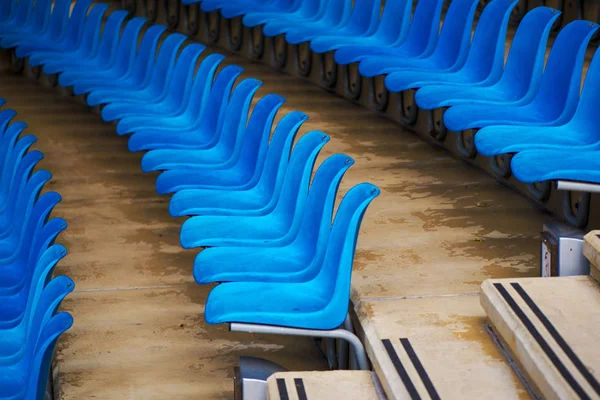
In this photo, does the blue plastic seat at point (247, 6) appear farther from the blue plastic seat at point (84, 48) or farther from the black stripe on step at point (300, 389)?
the black stripe on step at point (300, 389)

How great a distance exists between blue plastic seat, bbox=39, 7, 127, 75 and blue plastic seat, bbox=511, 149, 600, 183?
4.54ft

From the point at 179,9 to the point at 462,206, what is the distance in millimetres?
1699

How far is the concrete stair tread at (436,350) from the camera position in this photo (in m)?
0.99

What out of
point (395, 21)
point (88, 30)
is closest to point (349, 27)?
point (395, 21)

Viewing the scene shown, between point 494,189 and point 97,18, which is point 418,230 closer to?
point 494,189

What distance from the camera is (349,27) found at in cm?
226

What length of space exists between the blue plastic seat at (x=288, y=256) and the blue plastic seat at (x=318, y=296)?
0.15 feet

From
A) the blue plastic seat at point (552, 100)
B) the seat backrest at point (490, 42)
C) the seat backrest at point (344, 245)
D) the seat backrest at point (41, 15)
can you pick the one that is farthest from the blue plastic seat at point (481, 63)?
the seat backrest at point (41, 15)

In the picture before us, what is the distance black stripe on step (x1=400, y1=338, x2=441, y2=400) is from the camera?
38.6 inches

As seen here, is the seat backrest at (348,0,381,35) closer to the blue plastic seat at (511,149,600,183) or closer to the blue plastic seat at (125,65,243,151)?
the blue plastic seat at (125,65,243,151)

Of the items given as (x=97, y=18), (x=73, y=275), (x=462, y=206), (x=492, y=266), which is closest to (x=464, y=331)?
Answer: (x=492, y=266)

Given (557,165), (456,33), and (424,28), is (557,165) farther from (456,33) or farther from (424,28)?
(424,28)

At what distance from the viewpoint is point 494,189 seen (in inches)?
66.6

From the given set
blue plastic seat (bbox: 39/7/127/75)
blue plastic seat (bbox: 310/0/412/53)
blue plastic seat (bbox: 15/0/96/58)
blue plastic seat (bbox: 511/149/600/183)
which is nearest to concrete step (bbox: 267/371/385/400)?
blue plastic seat (bbox: 511/149/600/183)
